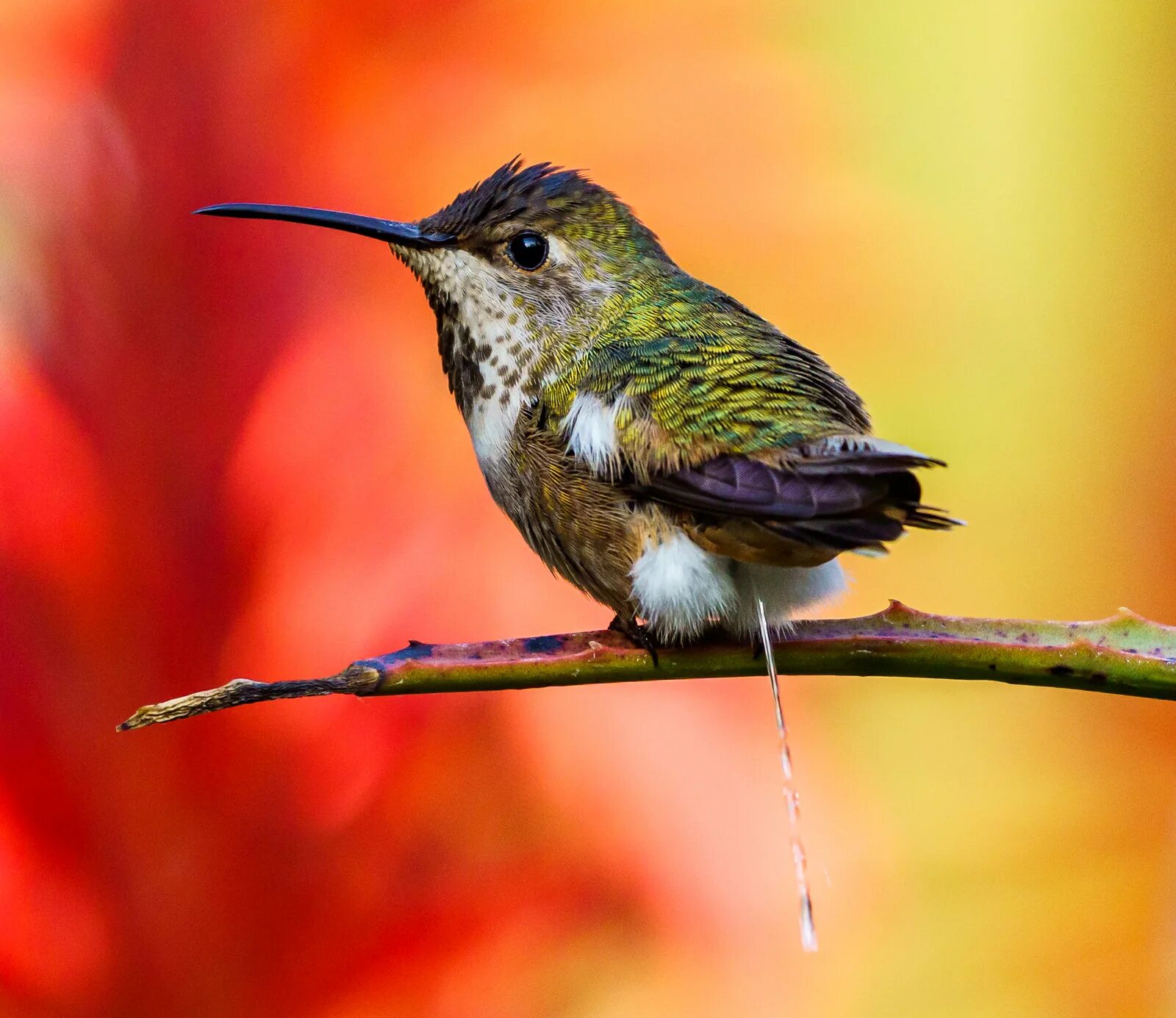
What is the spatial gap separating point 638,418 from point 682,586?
0.29 ft

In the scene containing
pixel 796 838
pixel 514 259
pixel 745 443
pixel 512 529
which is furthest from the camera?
pixel 512 529

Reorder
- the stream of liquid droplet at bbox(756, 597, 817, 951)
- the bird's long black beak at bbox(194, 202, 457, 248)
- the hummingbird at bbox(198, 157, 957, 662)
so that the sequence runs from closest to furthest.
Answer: the stream of liquid droplet at bbox(756, 597, 817, 951) → the hummingbird at bbox(198, 157, 957, 662) → the bird's long black beak at bbox(194, 202, 457, 248)

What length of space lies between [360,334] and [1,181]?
12.3 inches

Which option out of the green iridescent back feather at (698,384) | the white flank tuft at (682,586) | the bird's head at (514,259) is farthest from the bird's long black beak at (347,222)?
the white flank tuft at (682,586)

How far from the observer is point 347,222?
2.07ft

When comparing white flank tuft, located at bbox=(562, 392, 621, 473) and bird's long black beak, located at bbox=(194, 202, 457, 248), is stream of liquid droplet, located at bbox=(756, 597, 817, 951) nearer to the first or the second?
white flank tuft, located at bbox=(562, 392, 621, 473)

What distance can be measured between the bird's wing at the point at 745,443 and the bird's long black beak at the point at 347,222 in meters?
0.12

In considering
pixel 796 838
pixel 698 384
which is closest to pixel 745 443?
pixel 698 384

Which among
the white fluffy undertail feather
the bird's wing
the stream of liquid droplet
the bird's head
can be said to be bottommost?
the stream of liquid droplet

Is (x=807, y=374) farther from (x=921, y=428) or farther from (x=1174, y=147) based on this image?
(x=1174, y=147)

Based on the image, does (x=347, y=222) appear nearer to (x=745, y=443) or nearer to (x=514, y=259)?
(x=514, y=259)

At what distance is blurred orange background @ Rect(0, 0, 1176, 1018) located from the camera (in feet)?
2.82

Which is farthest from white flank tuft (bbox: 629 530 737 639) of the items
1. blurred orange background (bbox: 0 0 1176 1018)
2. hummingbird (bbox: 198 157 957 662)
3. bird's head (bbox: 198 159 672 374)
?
blurred orange background (bbox: 0 0 1176 1018)

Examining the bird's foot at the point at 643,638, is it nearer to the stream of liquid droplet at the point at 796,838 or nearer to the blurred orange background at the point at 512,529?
the stream of liquid droplet at the point at 796,838
